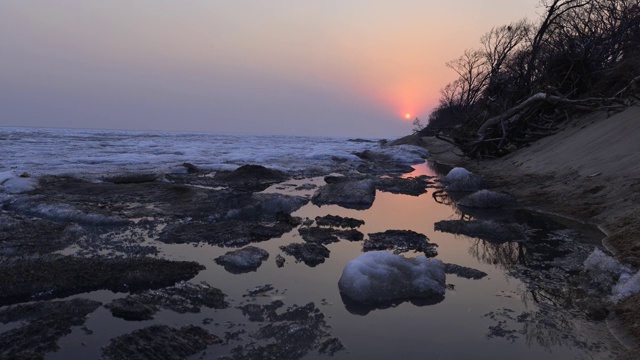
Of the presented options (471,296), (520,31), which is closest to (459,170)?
(471,296)

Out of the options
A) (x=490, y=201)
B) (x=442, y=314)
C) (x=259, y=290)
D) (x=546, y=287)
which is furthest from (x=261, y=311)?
(x=490, y=201)

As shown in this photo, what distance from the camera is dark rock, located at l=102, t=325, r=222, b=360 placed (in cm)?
305

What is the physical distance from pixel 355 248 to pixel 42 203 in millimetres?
6937

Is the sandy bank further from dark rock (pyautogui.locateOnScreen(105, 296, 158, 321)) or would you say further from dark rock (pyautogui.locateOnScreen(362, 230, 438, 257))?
dark rock (pyautogui.locateOnScreen(105, 296, 158, 321))

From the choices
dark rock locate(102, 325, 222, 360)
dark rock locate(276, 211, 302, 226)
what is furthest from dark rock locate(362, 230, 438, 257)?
dark rock locate(102, 325, 222, 360)

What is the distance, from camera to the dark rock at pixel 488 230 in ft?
21.9

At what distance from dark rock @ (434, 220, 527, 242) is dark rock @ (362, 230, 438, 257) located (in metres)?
0.85

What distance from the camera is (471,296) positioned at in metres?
Answer: 4.32

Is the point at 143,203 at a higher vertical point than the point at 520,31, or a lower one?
lower

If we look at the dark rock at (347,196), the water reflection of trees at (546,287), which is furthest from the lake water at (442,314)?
the dark rock at (347,196)

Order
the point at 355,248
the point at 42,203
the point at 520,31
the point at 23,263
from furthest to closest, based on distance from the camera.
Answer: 1. the point at 520,31
2. the point at 42,203
3. the point at 355,248
4. the point at 23,263

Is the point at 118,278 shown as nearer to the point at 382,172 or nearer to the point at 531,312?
the point at 531,312

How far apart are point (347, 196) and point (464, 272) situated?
5359mm

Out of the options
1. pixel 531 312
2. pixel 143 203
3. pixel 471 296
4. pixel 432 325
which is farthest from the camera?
pixel 143 203
